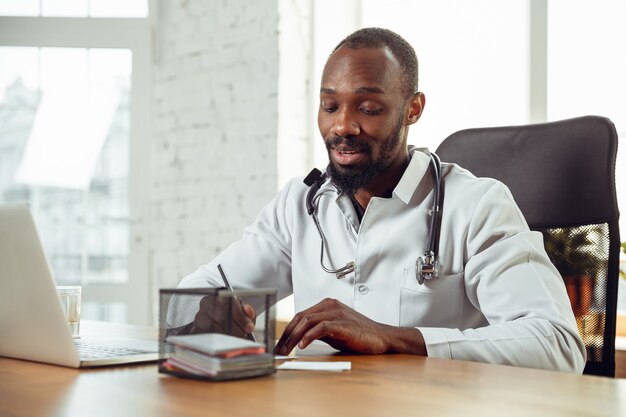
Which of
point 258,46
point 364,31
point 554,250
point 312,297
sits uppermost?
point 258,46

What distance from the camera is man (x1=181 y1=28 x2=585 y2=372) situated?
4.64 ft

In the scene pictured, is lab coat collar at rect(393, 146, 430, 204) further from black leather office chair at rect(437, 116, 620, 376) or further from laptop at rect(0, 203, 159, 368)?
laptop at rect(0, 203, 159, 368)

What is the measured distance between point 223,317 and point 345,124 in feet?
2.67

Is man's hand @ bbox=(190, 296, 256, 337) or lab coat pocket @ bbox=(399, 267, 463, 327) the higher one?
man's hand @ bbox=(190, 296, 256, 337)

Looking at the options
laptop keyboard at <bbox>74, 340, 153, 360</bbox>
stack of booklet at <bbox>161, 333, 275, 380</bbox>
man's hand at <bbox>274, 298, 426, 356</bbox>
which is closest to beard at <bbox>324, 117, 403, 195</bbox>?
man's hand at <bbox>274, 298, 426, 356</bbox>

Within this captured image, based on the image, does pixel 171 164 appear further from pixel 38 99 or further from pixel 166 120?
pixel 38 99

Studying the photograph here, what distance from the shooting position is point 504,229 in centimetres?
152

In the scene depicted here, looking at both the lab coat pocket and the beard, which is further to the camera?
the beard

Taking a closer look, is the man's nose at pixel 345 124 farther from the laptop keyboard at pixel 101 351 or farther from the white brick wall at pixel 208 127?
the white brick wall at pixel 208 127

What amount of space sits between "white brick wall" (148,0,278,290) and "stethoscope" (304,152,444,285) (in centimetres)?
191

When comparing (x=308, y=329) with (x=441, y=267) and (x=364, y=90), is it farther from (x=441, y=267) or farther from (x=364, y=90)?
(x=364, y=90)

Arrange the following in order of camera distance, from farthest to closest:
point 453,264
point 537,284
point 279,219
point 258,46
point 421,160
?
point 258,46, point 279,219, point 421,160, point 453,264, point 537,284

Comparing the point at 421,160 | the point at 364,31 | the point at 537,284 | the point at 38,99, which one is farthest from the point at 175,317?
the point at 38,99

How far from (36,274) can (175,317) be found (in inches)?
8.1
